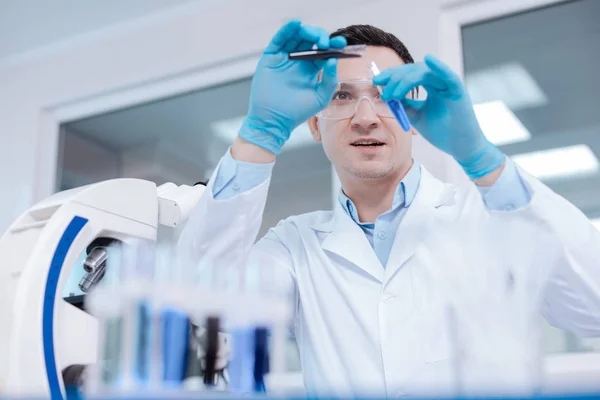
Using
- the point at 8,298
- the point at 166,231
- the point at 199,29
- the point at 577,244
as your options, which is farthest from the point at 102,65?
the point at 577,244

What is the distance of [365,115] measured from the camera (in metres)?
1.55

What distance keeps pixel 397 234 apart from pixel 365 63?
448 millimetres

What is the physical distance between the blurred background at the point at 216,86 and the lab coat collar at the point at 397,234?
0.55 m

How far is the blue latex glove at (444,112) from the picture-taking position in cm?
118

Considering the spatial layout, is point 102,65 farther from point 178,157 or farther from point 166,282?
point 166,282

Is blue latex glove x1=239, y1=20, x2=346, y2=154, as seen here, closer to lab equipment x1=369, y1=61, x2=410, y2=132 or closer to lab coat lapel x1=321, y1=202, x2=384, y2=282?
lab equipment x1=369, y1=61, x2=410, y2=132

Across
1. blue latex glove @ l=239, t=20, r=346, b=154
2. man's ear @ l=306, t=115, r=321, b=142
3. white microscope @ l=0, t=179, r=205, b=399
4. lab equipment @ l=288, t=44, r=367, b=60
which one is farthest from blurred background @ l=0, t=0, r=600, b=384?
white microscope @ l=0, t=179, r=205, b=399

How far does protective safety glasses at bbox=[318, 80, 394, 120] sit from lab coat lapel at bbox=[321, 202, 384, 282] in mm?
284

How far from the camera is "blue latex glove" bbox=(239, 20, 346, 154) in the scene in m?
1.25

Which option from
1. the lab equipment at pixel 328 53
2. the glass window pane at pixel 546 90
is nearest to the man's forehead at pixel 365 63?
the lab equipment at pixel 328 53

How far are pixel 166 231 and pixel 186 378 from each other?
723 mm

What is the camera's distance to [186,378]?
73 centimetres

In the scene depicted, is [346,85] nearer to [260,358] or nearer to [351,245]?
[351,245]

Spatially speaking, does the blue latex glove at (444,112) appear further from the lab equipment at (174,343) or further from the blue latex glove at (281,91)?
the lab equipment at (174,343)
